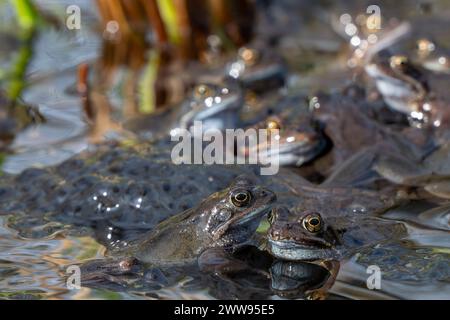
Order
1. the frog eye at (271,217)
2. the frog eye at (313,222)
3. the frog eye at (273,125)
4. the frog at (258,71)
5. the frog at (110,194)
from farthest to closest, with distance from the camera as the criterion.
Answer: the frog at (258,71)
the frog eye at (273,125)
the frog at (110,194)
the frog eye at (271,217)
the frog eye at (313,222)

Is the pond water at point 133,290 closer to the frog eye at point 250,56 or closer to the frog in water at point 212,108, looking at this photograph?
the frog in water at point 212,108

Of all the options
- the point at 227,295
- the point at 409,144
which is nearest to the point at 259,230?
the point at 227,295

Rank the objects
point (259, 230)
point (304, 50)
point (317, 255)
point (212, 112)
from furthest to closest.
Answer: point (304, 50), point (212, 112), point (259, 230), point (317, 255)

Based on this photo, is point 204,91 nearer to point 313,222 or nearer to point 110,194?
point 110,194

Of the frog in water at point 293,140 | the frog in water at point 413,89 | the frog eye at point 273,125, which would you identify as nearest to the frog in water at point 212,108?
the frog in water at point 293,140

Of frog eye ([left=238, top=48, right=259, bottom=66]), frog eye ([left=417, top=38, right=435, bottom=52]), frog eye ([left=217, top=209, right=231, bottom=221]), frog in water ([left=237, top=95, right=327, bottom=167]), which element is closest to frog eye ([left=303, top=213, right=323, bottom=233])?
frog eye ([left=217, top=209, right=231, bottom=221])
